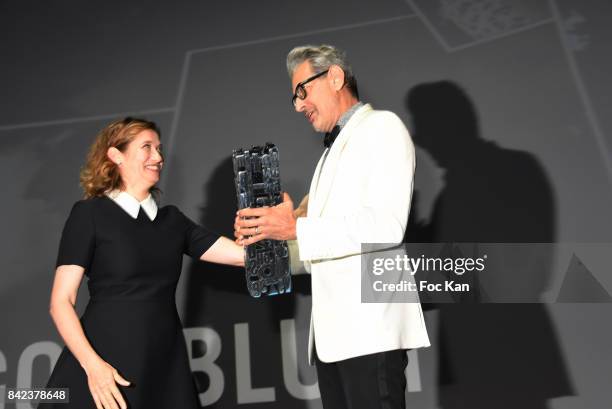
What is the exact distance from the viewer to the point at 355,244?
187 centimetres

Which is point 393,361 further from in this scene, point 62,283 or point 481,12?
point 481,12

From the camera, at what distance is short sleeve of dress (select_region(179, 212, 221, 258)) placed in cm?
236

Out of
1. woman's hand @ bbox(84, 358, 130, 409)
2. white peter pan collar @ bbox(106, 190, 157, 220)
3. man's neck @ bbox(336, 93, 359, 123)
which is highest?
man's neck @ bbox(336, 93, 359, 123)

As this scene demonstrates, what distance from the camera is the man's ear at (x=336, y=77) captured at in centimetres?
217

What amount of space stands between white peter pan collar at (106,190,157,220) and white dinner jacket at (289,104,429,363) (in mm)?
561

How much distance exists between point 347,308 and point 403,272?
192 mm

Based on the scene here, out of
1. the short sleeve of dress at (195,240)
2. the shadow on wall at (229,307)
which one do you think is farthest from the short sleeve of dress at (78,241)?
the shadow on wall at (229,307)

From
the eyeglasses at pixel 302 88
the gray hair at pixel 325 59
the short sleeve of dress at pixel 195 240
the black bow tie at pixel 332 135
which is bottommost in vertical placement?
the short sleeve of dress at pixel 195 240

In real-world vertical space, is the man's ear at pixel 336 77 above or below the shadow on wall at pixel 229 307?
above

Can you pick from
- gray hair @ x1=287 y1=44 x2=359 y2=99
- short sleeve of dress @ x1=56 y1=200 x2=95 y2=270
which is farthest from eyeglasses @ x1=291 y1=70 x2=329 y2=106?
short sleeve of dress @ x1=56 y1=200 x2=95 y2=270

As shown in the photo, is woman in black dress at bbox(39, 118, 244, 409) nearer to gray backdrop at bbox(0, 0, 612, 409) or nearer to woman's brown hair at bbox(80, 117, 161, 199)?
woman's brown hair at bbox(80, 117, 161, 199)

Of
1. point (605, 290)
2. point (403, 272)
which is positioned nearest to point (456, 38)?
point (605, 290)

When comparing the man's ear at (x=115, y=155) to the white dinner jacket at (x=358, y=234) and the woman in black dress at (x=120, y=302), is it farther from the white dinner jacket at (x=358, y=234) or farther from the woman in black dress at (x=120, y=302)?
the white dinner jacket at (x=358, y=234)

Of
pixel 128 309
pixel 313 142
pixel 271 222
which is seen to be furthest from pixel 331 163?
pixel 313 142
